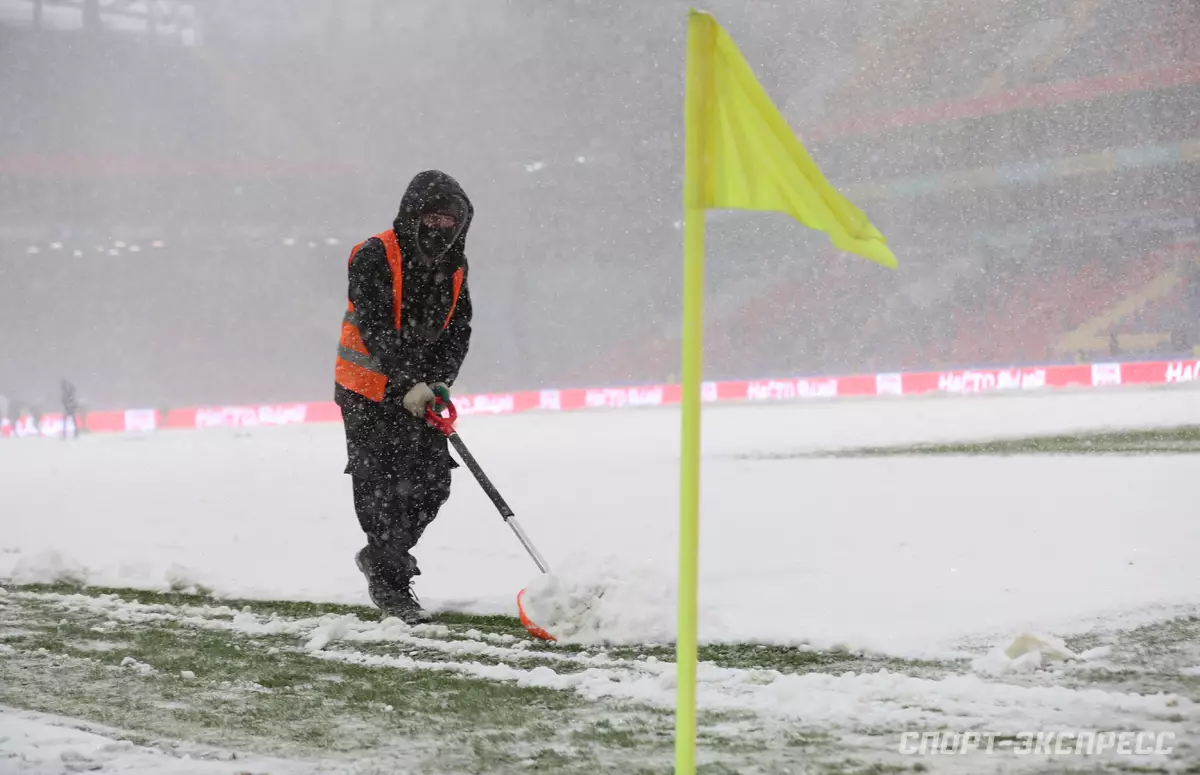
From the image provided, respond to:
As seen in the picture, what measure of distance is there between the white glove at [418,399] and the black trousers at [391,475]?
0.72 feet

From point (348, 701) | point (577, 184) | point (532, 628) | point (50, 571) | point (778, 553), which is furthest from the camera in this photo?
point (577, 184)

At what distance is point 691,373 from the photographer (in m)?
1.88

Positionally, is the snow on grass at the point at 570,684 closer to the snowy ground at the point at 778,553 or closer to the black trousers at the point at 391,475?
the snowy ground at the point at 778,553

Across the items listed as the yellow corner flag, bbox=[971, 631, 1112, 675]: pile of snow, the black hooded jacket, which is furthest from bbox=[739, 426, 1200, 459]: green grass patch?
the yellow corner flag

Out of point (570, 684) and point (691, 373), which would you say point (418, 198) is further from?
point (691, 373)

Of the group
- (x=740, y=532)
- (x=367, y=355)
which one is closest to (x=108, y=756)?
(x=367, y=355)

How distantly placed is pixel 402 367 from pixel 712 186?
2.20m

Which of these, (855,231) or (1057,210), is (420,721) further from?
(1057,210)

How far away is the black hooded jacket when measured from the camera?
388 cm

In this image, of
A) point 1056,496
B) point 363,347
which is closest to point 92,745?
point 363,347

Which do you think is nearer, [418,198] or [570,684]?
[570,684]

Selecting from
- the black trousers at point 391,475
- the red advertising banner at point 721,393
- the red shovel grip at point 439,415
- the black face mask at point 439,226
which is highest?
the red advertising banner at point 721,393

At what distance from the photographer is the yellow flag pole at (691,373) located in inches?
73.8

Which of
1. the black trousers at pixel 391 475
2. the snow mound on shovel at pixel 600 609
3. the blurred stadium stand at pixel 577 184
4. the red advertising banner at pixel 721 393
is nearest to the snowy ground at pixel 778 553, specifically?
the snow mound on shovel at pixel 600 609
